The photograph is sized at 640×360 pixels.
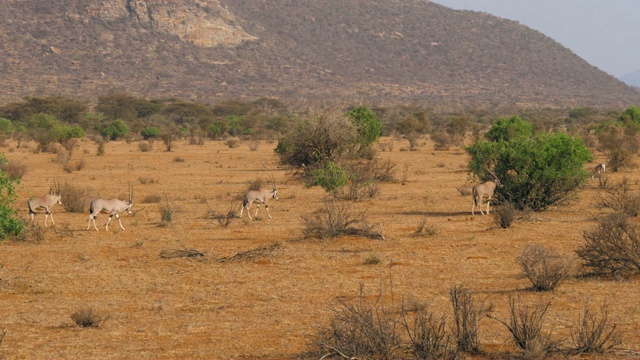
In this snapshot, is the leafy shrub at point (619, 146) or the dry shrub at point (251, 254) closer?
the dry shrub at point (251, 254)

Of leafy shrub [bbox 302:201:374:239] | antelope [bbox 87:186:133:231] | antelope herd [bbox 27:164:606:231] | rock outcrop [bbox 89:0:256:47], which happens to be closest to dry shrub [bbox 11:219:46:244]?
antelope herd [bbox 27:164:606:231]

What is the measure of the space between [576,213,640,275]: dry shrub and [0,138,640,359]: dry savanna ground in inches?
15.3

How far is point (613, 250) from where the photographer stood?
39.2 ft

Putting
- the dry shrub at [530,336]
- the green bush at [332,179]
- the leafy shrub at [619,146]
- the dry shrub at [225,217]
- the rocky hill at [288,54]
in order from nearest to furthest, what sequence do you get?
1. the dry shrub at [530,336]
2. the dry shrub at [225,217]
3. the green bush at [332,179]
4. the leafy shrub at [619,146]
5. the rocky hill at [288,54]

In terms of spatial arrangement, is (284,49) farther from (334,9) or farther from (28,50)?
(28,50)

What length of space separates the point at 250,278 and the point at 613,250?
537 cm

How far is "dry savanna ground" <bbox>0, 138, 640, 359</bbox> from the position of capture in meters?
9.08

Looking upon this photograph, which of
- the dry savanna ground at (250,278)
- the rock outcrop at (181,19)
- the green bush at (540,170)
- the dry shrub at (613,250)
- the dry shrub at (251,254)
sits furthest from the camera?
the rock outcrop at (181,19)

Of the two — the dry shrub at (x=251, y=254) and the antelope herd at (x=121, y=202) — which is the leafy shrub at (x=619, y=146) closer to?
the antelope herd at (x=121, y=202)

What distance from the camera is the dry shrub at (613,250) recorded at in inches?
467

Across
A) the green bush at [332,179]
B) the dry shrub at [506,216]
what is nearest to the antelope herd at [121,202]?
the dry shrub at [506,216]

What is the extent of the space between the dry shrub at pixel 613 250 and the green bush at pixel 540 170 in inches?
249

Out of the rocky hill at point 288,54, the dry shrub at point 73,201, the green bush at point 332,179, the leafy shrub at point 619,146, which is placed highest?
the rocky hill at point 288,54

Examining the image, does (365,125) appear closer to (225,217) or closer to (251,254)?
(225,217)
